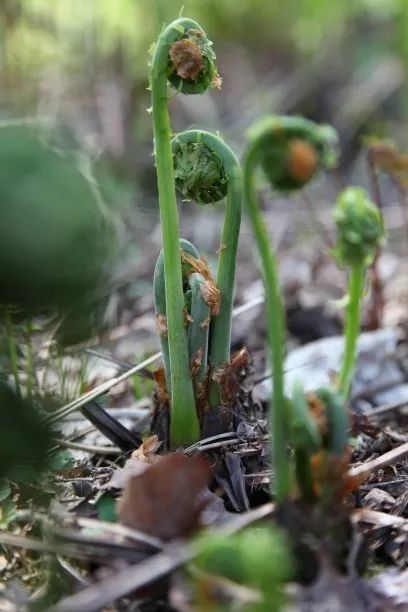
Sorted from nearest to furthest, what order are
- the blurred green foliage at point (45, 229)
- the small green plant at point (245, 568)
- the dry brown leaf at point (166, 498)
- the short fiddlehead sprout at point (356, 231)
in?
the blurred green foliage at point (45, 229) → the small green plant at point (245, 568) → the dry brown leaf at point (166, 498) → the short fiddlehead sprout at point (356, 231)

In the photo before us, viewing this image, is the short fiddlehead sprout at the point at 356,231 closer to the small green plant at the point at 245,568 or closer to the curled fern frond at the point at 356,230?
the curled fern frond at the point at 356,230

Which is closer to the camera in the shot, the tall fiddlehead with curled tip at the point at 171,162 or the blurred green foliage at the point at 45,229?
the blurred green foliage at the point at 45,229

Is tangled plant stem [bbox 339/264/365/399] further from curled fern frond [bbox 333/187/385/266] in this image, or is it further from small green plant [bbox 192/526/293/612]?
small green plant [bbox 192/526/293/612]

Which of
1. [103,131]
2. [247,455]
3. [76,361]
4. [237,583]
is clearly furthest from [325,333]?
[103,131]

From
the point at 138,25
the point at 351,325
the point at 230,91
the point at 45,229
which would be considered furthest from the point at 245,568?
the point at 230,91

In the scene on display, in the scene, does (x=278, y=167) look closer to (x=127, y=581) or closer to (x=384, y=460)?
(x=127, y=581)

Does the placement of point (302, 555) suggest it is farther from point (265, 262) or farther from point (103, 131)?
point (103, 131)

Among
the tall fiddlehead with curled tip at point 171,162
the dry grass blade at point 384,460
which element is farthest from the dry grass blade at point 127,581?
the dry grass blade at point 384,460
